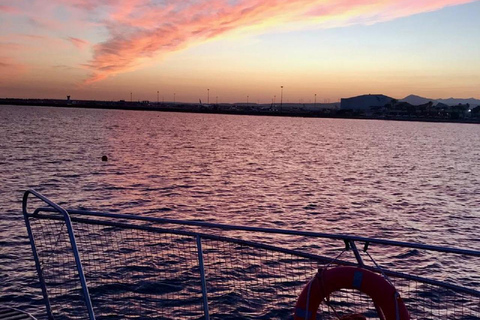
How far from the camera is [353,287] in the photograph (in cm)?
413

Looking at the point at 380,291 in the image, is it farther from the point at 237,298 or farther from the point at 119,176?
the point at 119,176

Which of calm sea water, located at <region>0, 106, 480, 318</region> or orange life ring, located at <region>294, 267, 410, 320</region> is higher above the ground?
orange life ring, located at <region>294, 267, 410, 320</region>

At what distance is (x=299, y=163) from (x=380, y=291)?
143 feet

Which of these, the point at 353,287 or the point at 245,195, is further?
the point at 245,195

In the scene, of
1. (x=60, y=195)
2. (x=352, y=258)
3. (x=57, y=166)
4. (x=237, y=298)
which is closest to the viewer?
(x=237, y=298)

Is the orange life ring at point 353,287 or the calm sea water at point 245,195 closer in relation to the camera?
the orange life ring at point 353,287

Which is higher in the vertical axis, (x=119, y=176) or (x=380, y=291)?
(x=380, y=291)

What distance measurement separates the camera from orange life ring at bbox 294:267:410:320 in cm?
404

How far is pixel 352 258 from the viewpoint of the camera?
1398 cm

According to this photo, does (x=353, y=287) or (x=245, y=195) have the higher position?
(x=353, y=287)

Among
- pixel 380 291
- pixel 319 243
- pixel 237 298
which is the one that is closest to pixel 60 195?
pixel 319 243

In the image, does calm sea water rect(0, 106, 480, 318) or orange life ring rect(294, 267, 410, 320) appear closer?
orange life ring rect(294, 267, 410, 320)

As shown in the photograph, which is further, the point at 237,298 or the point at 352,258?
the point at 352,258

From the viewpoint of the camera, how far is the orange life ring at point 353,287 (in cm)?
404
